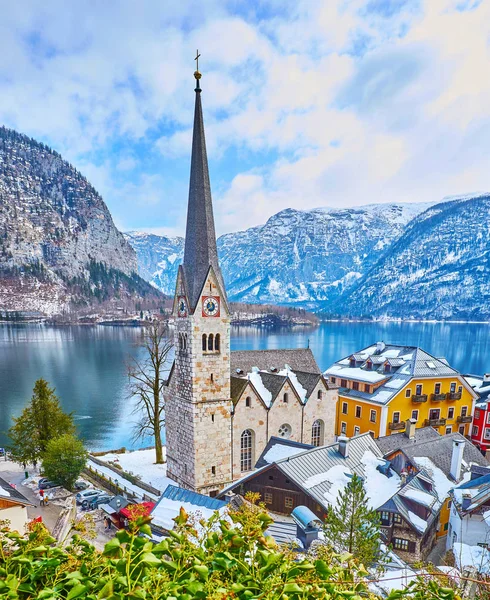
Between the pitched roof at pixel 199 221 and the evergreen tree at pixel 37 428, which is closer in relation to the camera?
the pitched roof at pixel 199 221

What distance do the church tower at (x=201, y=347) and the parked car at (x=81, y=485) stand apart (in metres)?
7.61

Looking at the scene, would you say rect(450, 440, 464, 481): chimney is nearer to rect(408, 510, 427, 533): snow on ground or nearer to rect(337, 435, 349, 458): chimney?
rect(408, 510, 427, 533): snow on ground

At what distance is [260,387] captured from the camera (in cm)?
2708

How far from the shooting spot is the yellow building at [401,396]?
31.1 meters

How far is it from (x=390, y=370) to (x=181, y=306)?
811 inches

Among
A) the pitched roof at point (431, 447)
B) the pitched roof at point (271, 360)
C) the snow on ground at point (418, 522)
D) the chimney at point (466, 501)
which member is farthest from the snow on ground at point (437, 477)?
the pitched roof at point (271, 360)

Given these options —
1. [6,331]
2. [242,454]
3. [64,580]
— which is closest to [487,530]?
[242,454]

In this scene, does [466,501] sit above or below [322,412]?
below

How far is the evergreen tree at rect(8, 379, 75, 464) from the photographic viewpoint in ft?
92.2

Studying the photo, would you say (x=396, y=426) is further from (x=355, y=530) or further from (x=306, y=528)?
(x=306, y=528)

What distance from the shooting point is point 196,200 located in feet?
76.3

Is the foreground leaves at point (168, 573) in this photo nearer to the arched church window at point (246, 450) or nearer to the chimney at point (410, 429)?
the arched church window at point (246, 450)

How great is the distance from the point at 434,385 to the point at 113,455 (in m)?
29.0

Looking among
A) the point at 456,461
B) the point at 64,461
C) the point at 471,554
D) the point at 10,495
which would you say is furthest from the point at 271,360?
the point at 10,495
